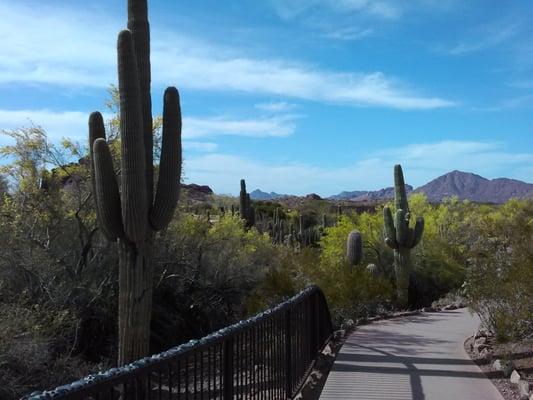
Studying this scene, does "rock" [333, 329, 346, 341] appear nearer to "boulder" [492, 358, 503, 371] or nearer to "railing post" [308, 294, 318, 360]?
"railing post" [308, 294, 318, 360]

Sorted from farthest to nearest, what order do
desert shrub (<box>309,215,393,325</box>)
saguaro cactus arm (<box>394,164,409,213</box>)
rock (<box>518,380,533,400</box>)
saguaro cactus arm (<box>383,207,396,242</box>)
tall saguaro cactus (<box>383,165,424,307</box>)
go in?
saguaro cactus arm (<box>394,164,409,213</box>) < saguaro cactus arm (<box>383,207,396,242</box>) < tall saguaro cactus (<box>383,165,424,307</box>) < desert shrub (<box>309,215,393,325</box>) < rock (<box>518,380,533,400</box>)

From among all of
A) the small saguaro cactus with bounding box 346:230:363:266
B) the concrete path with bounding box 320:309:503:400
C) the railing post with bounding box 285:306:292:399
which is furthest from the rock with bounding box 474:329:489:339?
the small saguaro cactus with bounding box 346:230:363:266

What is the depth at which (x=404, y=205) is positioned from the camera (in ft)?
75.2

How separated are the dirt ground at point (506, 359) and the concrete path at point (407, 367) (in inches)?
5.4

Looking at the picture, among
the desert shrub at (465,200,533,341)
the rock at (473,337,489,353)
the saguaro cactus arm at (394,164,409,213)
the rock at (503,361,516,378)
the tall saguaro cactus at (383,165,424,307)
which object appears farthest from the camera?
the saguaro cactus arm at (394,164,409,213)

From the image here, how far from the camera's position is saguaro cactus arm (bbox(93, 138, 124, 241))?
414 inches

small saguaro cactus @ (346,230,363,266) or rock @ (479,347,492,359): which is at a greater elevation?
small saguaro cactus @ (346,230,363,266)

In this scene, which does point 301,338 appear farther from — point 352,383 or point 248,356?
point 248,356

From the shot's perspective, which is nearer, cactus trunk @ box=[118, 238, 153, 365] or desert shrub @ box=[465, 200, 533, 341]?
desert shrub @ box=[465, 200, 533, 341]

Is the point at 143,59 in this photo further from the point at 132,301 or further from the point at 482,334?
the point at 482,334

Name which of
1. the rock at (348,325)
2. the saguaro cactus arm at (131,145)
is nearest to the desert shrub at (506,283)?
the rock at (348,325)

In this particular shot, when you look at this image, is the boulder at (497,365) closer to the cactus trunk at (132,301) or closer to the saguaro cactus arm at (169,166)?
the cactus trunk at (132,301)

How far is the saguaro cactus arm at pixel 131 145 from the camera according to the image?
33.9 ft

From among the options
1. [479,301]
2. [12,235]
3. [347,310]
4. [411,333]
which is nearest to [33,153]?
[12,235]
